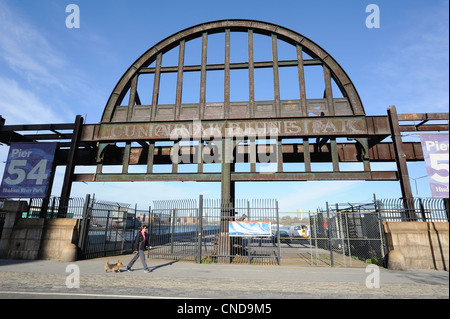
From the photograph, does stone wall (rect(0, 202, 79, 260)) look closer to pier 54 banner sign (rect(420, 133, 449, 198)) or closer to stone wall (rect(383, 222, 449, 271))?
stone wall (rect(383, 222, 449, 271))

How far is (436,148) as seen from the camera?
1169cm

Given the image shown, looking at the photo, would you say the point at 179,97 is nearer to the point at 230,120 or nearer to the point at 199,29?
the point at 230,120

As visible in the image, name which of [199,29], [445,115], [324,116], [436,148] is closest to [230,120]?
[324,116]

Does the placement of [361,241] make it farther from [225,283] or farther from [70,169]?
[70,169]

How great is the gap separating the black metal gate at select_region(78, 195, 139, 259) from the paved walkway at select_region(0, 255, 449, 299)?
2740mm

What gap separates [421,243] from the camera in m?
10.6

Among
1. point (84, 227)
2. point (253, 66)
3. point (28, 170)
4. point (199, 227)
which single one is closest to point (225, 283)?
point (199, 227)

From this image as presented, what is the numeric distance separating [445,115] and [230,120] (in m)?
11.8

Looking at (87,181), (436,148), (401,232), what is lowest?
(401,232)

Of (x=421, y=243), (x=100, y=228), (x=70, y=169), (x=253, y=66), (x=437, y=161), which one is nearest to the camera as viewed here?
(x=421, y=243)

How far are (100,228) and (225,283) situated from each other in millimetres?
9737

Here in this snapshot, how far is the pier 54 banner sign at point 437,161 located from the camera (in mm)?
11039

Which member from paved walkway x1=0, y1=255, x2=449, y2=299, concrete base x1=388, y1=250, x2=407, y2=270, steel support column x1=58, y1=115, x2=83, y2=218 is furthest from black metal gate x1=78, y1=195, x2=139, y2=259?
concrete base x1=388, y1=250, x2=407, y2=270

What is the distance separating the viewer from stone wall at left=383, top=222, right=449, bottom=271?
1041 centimetres
